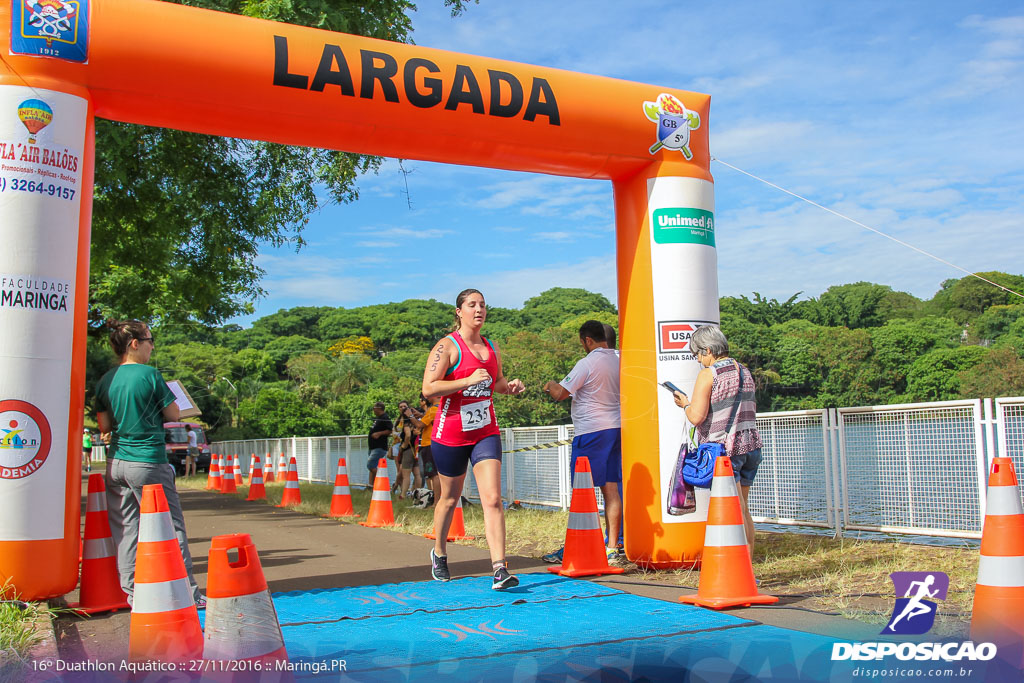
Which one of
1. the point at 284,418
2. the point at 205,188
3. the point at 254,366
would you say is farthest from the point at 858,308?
the point at 205,188

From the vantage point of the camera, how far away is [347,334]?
104 metres

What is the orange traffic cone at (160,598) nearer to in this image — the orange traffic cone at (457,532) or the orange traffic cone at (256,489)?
the orange traffic cone at (457,532)

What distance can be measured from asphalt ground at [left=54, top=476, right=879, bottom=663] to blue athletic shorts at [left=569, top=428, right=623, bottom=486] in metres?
0.88

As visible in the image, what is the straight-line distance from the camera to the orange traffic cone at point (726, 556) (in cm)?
482

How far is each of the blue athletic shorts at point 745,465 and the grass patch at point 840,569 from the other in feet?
2.38

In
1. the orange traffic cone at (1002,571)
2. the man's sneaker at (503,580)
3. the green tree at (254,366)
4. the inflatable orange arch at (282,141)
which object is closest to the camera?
the orange traffic cone at (1002,571)

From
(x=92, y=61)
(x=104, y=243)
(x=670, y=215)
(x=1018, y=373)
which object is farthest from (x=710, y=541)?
(x=1018, y=373)

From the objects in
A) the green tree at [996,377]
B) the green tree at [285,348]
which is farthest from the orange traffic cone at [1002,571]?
the green tree at [285,348]

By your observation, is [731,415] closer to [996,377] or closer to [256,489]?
[256,489]

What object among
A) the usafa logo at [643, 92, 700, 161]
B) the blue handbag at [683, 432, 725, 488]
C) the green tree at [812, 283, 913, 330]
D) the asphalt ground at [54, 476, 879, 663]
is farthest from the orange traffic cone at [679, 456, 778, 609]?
the green tree at [812, 283, 913, 330]

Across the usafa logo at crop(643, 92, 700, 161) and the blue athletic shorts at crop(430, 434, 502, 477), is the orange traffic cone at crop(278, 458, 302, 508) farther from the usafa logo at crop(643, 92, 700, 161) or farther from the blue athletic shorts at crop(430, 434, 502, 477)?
the usafa logo at crop(643, 92, 700, 161)

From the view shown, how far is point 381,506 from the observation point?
10398mm

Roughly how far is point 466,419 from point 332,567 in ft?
7.41

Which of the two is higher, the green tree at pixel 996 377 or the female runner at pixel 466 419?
the green tree at pixel 996 377
